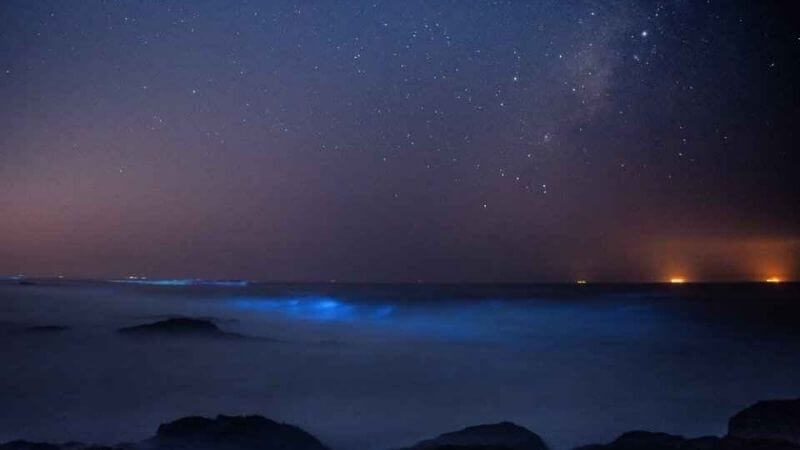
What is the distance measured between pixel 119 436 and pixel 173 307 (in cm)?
2710

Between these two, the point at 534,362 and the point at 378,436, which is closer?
the point at 378,436

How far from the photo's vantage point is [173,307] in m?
35.3

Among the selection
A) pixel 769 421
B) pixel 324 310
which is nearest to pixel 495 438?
pixel 769 421

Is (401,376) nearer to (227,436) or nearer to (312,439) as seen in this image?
(312,439)

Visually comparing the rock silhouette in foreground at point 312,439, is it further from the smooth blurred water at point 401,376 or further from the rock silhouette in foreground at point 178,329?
the rock silhouette in foreground at point 178,329

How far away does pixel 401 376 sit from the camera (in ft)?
46.7

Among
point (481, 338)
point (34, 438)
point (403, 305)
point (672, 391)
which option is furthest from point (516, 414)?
point (403, 305)

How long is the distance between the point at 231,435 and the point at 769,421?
5.24m

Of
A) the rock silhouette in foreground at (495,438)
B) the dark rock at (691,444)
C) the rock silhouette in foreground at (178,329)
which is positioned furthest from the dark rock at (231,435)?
the rock silhouette in foreground at (178,329)

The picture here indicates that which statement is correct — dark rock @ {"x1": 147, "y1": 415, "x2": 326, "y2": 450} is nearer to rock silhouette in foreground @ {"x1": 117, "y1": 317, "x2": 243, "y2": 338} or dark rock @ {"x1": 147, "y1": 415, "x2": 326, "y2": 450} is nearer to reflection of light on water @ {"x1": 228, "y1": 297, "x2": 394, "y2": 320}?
rock silhouette in foreground @ {"x1": 117, "y1": 317, "x2": 243, "y2": 338}

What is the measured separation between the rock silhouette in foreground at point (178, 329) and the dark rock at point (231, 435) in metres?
12.7

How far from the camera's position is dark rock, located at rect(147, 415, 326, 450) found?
6520 mm

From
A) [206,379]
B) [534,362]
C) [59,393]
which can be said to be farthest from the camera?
[534,362]

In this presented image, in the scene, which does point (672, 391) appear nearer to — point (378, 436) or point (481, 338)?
point (378, 436)
